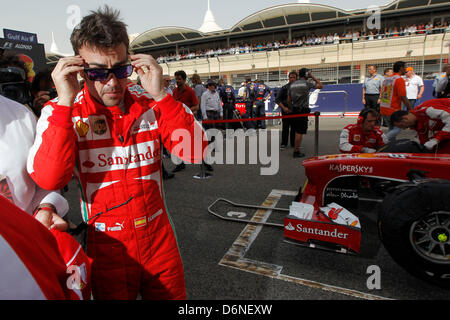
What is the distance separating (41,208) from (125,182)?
1.02ft

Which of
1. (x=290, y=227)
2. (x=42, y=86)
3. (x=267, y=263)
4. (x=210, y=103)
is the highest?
(x=42, y=86)

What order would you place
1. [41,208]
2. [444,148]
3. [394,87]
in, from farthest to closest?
[394,87] < [444,148] < [41,208]

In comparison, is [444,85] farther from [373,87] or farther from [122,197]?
[122,197]

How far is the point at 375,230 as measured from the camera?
297 centimetres

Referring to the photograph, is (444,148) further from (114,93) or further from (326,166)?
(114,93)

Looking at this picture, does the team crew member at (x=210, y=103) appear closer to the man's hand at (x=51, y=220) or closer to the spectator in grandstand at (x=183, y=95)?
the spectator in grandstand at (x=183, y=95)

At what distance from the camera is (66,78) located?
3.42 ft

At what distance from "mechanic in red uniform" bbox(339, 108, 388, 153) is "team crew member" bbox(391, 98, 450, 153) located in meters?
0.28

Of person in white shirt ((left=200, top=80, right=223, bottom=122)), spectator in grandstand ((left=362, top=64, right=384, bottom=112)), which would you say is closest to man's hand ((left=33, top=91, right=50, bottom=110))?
person in white shirt ((left=200, top=80, right=223, bottom=122))

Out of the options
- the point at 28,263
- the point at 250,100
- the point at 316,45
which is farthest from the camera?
the point at 316,45

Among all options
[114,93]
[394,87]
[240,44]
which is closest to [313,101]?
[394,87]

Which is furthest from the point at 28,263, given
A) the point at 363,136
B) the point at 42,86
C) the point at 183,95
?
the point at 183,95

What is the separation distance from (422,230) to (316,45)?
26.6 meters
